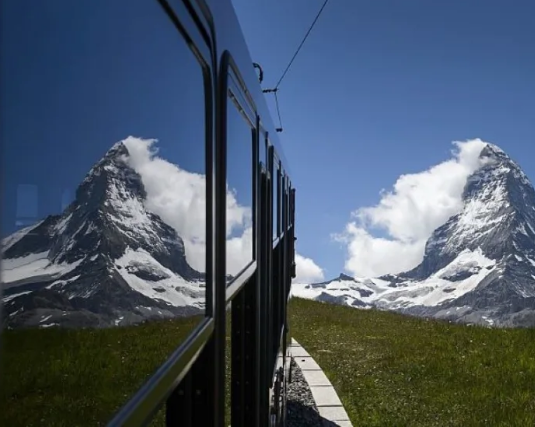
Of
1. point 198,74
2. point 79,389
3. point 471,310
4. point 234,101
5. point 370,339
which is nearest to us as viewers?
point 79,389

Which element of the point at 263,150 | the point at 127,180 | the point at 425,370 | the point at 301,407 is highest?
the point at 263,150

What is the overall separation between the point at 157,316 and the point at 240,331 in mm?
1367

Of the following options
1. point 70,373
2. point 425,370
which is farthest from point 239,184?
point 425,370

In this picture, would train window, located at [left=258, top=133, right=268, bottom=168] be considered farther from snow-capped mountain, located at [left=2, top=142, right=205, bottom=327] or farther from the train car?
snow-capped mountain, located at [left=2, top=142, right=205, bottom=327]

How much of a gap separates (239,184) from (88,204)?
1.27 m

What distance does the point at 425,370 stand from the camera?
1069 cm

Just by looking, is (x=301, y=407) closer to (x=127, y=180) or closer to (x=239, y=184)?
(x=239, y=184)

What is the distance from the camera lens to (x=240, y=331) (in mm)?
2379

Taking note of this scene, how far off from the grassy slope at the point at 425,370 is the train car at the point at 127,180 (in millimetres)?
7062

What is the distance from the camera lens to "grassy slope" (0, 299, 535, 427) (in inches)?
25.2

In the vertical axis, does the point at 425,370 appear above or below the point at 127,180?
below

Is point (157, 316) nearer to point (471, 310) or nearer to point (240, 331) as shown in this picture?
→ point (240, 331)

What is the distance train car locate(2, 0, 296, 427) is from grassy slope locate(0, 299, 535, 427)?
0.02 metres

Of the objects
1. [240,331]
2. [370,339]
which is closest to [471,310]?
[370,339]
